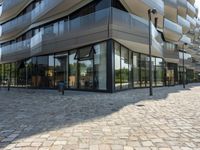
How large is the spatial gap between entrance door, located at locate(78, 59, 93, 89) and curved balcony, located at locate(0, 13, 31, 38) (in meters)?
12.3

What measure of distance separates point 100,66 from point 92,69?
1.02m

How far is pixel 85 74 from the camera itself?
21609 mm

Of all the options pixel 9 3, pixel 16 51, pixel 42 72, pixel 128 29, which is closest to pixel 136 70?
pixel 128 29

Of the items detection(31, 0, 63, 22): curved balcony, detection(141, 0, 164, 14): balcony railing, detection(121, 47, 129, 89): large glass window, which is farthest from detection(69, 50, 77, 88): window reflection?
detection(141, 0, 164, 14): balcony railing

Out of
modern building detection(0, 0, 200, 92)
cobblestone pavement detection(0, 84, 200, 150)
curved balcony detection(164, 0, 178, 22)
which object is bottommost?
cobblestone pavement detection(0, 84, 200, 150)

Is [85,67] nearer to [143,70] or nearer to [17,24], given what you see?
[143,70]

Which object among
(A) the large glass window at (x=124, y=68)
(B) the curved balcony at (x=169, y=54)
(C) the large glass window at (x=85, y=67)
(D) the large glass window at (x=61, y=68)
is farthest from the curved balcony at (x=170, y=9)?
(D) the large glass window at (x=61, y=68)

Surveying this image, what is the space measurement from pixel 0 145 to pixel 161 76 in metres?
29.8

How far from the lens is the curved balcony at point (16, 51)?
3039 centimetres

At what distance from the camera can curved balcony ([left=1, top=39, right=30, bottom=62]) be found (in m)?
30.4

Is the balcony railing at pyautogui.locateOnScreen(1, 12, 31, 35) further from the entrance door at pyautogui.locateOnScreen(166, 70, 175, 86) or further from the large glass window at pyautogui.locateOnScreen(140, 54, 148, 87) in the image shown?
the entrance door at pyautogui.locateOnScreen(166, 70, 175, 86)

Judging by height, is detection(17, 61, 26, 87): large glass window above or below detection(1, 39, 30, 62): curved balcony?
below

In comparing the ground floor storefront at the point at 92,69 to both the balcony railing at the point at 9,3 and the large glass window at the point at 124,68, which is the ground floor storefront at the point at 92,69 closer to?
the large glass window at the point at 124,68

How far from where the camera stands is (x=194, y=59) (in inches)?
2333
